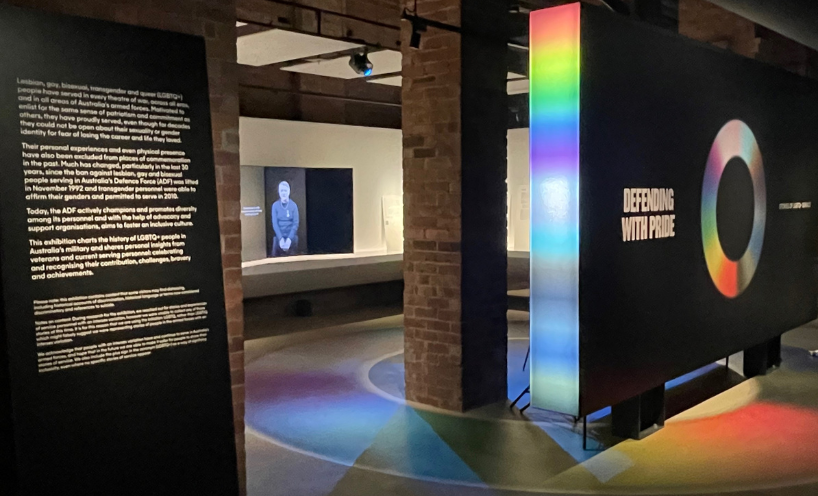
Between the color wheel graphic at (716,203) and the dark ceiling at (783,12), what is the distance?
26.7 inches

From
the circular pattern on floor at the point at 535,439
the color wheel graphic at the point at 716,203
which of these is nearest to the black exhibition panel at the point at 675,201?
the color wheel graphic at the point at 716,203

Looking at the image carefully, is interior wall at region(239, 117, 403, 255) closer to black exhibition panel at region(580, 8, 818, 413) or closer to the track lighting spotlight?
the track lighting spotlight

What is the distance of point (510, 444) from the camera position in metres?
4.48

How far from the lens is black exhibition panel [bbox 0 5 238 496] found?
2379 mm

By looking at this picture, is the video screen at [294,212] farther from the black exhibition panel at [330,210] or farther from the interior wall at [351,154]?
the interior wall at [351,154]

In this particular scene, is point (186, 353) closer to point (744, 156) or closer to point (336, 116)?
point (744, 156)

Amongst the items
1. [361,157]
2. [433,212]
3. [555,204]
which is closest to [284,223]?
[361,157]

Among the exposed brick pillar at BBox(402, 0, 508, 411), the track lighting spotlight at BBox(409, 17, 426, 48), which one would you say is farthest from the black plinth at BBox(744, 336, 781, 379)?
the track lighting spotlight at BBox(409, 17, 426, 48)

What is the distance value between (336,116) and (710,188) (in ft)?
20.8

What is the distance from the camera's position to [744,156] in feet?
16.3

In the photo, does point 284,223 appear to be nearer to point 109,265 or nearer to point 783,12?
point 783,12

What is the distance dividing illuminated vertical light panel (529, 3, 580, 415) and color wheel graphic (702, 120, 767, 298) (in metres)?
1.54

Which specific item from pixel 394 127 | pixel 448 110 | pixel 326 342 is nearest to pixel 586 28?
pixel 448 110

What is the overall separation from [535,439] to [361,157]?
608 cm
